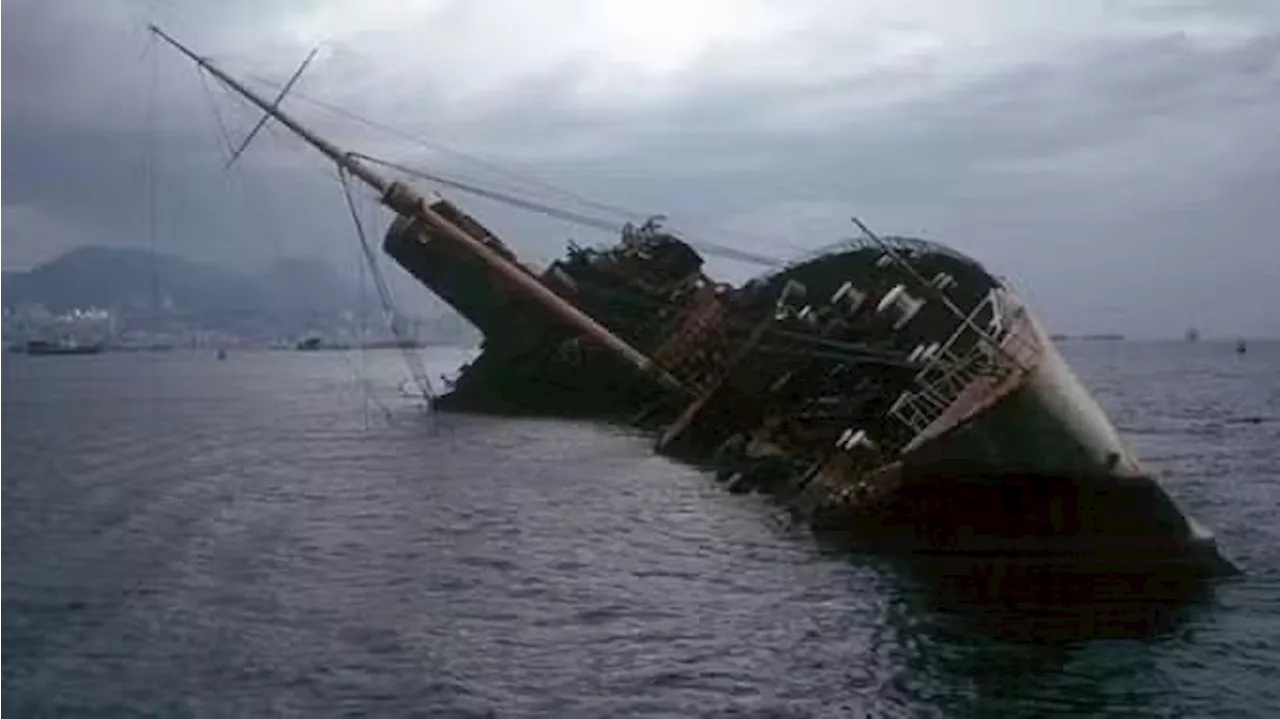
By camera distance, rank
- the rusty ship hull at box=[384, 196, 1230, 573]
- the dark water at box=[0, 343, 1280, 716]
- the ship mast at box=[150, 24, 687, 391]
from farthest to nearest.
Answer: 1. the ship mast at box=[150, 24, 687, 391]
2. the rusty ship hull at box=[384, 196, 1230, 573]
3. the dark water at box=[0, 343, 1280, 716]

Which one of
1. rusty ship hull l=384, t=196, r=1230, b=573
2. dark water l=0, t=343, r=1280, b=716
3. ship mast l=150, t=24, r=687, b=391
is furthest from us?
ship mast l=150, t=24, r=687, b=391

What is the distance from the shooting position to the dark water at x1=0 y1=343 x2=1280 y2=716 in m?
23.7

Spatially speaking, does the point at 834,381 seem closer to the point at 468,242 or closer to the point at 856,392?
the point at 856,392

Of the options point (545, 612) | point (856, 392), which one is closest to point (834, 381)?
point (856, 392)

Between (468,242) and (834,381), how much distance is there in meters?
28.6

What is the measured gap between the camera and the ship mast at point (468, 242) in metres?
69.8

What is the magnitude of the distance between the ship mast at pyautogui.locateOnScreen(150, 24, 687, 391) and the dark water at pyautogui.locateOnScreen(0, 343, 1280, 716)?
1280 cm

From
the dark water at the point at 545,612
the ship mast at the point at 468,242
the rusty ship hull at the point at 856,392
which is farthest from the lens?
the ship mast at the point at 468,242

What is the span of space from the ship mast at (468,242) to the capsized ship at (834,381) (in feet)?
0.34

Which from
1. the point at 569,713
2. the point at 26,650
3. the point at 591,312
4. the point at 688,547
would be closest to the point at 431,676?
the point at 569,713

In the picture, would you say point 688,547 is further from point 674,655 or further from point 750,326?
point 750,326

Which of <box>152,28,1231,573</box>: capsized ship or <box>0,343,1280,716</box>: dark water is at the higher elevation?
<box>152,28,1231,573</box>: capsized ship

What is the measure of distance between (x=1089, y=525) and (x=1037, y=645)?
284 inches

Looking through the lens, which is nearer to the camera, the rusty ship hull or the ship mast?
the rusty ship hull
